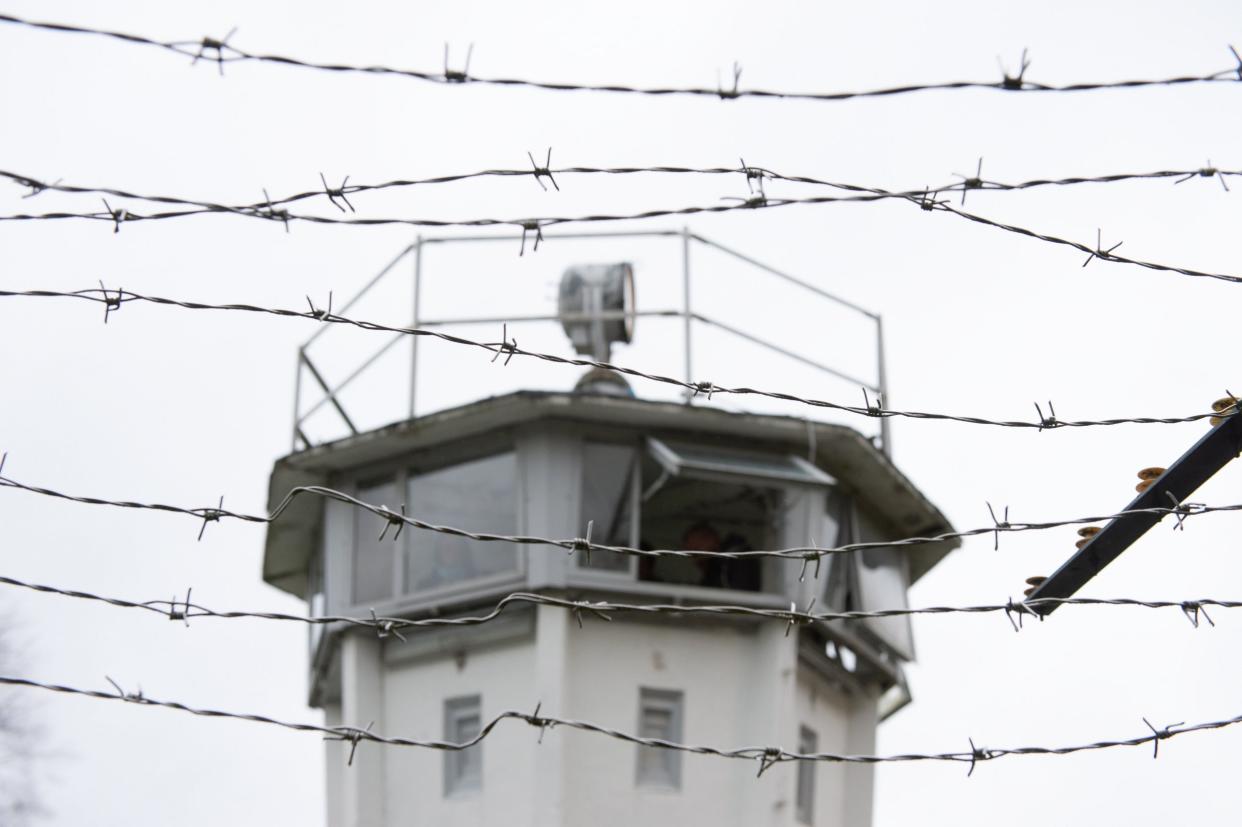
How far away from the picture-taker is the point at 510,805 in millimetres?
17141

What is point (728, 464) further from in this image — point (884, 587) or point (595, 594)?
point (884, 587)

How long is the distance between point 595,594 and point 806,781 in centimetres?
259

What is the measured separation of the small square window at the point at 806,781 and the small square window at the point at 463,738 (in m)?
2.64

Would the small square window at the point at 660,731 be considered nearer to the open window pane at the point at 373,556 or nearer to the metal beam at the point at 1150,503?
the open window pane at the point at 373,556

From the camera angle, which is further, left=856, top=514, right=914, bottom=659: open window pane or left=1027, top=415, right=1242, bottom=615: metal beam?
left=856, top=514, right=914, bottom=659: open window pane

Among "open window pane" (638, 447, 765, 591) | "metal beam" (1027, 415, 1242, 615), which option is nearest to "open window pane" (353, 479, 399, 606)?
"open window pane" (638, 447, 765, 591)

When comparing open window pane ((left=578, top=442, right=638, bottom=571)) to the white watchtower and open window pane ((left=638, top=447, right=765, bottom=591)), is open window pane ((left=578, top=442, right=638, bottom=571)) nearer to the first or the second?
the white watchtower

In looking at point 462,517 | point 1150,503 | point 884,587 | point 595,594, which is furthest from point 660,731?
point 1150,503

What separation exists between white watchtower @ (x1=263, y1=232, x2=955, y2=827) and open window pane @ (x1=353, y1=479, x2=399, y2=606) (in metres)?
0.02

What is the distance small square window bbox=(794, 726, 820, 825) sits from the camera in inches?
713

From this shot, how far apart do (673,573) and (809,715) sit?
1676mm

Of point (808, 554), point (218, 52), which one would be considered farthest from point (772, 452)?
point (218, 52)

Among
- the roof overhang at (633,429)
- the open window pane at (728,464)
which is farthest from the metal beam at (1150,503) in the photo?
the roof overhang at (633,429)

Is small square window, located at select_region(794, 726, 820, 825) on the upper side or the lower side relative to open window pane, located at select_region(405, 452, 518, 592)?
lower
